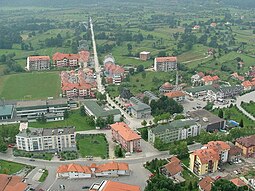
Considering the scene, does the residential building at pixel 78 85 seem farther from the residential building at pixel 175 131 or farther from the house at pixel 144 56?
the residential building at pixel 175 131

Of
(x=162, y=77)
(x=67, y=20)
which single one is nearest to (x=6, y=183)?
(x=162, y=77)

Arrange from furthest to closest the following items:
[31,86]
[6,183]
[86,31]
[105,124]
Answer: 1. [86,31]
2. [31,86]
3. [105,124]
4. [6,183]

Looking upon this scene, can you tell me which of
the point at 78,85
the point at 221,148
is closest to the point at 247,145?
the point at 221,148

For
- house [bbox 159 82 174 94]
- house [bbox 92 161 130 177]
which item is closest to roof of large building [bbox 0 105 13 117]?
house [bbox 92 161 130 177]

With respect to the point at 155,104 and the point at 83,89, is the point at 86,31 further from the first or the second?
the point at 155,104

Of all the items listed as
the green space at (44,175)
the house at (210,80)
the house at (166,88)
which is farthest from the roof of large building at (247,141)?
the house at (210,80)

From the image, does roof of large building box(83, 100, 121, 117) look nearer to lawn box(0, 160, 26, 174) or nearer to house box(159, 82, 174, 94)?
house box(159, 82, 174, 94)
